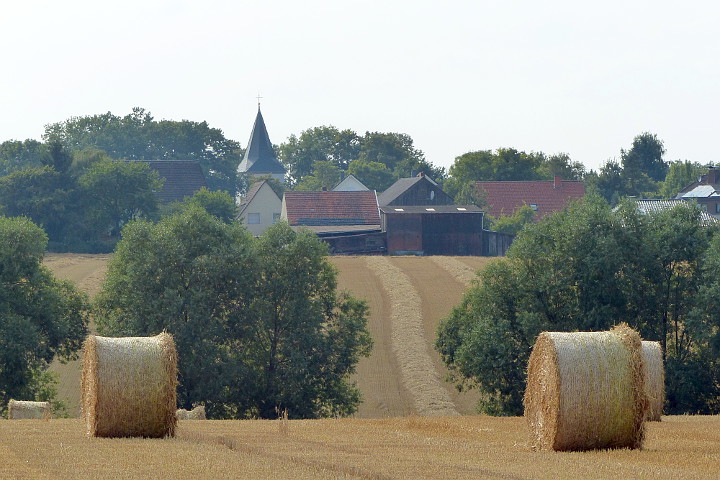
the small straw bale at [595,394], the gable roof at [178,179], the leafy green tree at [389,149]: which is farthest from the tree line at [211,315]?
the leafy green tree at [389,149]

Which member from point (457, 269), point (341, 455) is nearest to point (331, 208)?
point (457, 269)

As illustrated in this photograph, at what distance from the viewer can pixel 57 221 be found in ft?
294

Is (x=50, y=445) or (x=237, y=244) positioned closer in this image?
(x=50, y=445)

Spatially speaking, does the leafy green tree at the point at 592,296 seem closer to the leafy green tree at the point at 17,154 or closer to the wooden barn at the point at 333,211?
the wooden barn at the point at 333,211

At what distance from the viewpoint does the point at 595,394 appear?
57.2 feet

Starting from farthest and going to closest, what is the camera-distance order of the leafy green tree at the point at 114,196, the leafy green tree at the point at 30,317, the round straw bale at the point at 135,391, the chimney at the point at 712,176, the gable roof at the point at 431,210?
the chimney at the point at 712,176 → the gable roof at the point at 431,210 → the leafy green tree at the point at 114,196 → the leafy green tree at the point at 30,317 → the round straw bale at the point at 135,391

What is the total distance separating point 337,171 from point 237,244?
436ft

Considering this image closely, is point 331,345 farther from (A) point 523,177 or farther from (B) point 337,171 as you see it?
(B) point 337,171

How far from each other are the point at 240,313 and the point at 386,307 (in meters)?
13.2

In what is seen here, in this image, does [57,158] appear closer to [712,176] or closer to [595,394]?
[712,176]

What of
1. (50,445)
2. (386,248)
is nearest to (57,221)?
(386,248)

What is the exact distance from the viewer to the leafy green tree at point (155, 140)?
561 ft

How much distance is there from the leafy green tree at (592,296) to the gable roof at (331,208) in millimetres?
59327

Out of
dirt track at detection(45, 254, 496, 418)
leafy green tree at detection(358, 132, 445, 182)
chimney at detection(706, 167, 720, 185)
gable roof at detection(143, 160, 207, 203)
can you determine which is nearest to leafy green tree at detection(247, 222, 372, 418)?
dirt track at detection(45, 254, 496, 418)
